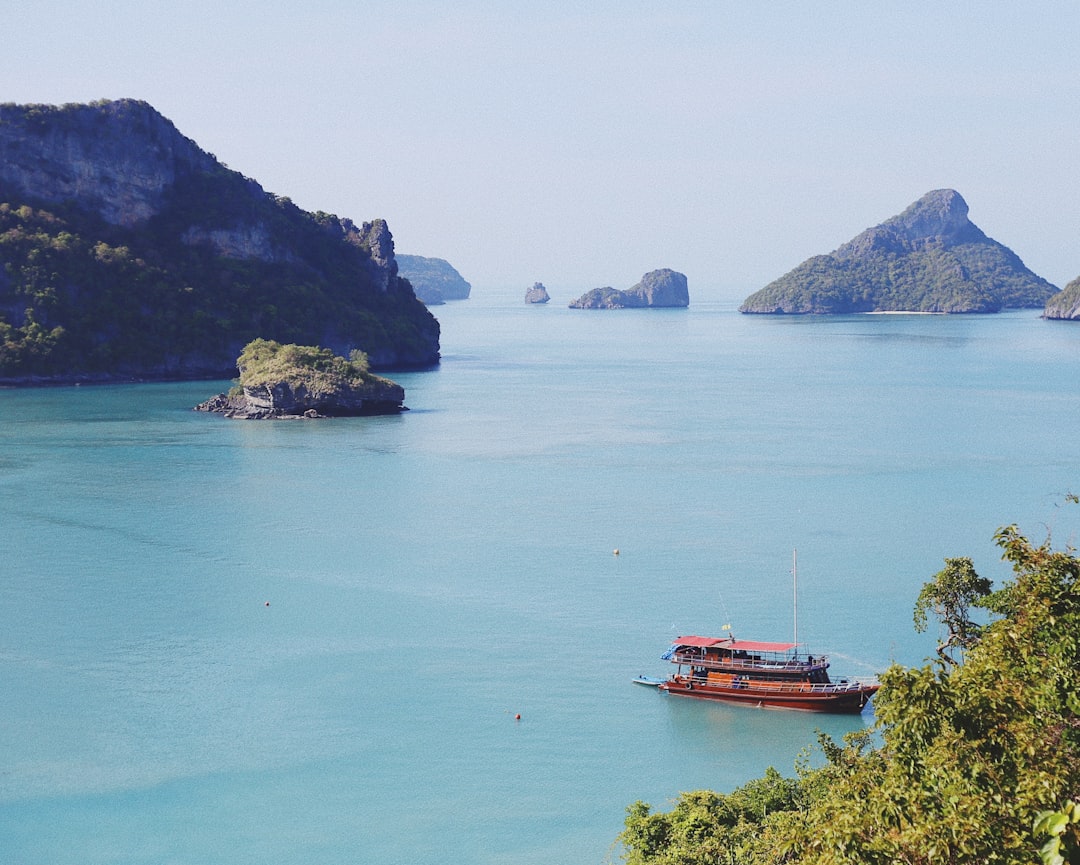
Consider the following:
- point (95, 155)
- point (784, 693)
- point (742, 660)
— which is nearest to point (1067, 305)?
point (95, 155)

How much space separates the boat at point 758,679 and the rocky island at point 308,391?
137 ft

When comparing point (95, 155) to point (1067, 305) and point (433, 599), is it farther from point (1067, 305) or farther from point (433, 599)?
point (1067, 305)

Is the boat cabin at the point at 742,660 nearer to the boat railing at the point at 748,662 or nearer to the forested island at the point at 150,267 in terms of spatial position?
the boat railing at the point at 748,662

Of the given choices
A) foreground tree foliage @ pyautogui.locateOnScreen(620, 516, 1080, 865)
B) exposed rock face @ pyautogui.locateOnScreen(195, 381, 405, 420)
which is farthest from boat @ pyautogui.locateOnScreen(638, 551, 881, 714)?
exposed rock face @ pyautogui.locateOnScreen(195, 381, 405, 420)

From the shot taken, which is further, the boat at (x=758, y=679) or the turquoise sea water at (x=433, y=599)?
the boat at (x=758, y=679)

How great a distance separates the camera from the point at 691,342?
132375 mm

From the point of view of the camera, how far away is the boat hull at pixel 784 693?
2408 cm

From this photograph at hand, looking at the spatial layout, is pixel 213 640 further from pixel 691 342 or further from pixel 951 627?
pixel 691 342

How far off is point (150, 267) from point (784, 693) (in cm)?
7538

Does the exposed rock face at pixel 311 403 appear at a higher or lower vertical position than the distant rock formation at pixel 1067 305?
lower

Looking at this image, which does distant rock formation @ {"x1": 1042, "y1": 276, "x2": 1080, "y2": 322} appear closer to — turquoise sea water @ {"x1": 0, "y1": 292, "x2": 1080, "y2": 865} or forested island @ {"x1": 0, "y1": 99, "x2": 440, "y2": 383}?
forested island @ {"x1": 0, "y1": 99, "x2": 440, "y2": 383}

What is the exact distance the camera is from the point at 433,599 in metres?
31.4

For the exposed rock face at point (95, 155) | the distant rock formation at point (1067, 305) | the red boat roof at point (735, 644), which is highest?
the exposed rock face at point (95, 155)

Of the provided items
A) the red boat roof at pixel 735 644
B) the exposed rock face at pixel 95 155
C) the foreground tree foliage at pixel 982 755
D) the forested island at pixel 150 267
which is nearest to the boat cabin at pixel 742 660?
the red boat roof at pixel 735 644
